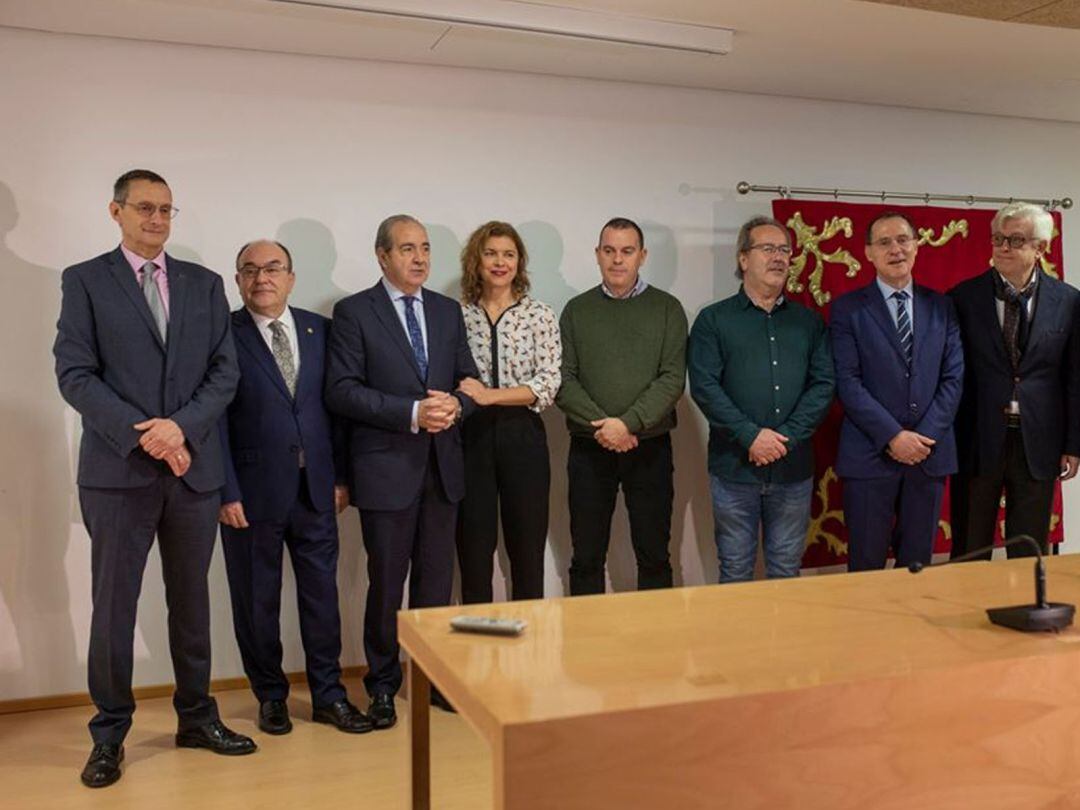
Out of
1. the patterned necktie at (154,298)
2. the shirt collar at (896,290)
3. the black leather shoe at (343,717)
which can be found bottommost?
the black leather shoe at (343,717)

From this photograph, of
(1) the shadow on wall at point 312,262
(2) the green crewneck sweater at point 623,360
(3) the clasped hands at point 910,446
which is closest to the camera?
(3) the clasped hands at point 910,446

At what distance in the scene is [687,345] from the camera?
14.0ft

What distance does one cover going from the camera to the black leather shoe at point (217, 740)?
3369mm

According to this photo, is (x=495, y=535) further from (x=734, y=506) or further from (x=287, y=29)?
(x=287, y=29)

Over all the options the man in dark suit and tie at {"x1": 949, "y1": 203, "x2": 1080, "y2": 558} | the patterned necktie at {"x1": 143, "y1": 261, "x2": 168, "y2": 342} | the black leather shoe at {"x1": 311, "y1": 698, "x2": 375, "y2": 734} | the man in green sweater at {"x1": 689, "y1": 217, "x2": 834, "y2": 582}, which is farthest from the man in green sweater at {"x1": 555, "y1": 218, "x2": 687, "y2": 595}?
the patterned necktie at {"x1": 143, "y1": 261, "x2": 168, "y2": 342}

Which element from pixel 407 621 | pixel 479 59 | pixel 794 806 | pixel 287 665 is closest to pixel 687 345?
pixel 479 59

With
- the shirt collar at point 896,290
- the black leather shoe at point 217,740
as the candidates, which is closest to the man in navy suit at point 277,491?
the black leather shoe at point 217,740

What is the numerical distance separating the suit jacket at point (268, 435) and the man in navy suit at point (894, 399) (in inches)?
76.4

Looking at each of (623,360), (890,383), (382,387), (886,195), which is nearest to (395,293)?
(382,387)

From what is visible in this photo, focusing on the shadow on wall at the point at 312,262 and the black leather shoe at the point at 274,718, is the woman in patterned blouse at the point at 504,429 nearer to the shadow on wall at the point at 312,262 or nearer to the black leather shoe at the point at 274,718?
the shadow on wall at the point at 312,262

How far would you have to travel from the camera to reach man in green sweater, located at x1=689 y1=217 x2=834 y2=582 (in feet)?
13.5

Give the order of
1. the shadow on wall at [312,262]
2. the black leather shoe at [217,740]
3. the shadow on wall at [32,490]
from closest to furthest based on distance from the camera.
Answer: the black leather shoe at [217,740], the shadow on wall at [32,490], the shadow on wall at [312,262]

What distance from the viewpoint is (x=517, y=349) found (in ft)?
12.8

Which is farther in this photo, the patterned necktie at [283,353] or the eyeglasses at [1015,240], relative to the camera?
the eyeglasses at [1015,240]
